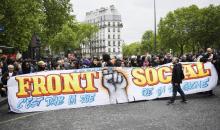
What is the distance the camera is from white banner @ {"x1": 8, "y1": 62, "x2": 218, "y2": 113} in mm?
14531

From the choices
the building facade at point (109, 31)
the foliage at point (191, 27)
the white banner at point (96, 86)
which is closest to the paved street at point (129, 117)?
the white banner at point (96, 86)

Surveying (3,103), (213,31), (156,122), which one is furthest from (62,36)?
(156,122)

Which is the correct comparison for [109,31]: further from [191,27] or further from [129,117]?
[129,117]

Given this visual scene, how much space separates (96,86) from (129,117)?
380 centimetres

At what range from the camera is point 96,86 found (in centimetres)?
1541

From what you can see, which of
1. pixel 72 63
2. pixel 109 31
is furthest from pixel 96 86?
pixel 109 31

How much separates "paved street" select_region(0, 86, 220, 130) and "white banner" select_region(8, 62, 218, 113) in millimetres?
672

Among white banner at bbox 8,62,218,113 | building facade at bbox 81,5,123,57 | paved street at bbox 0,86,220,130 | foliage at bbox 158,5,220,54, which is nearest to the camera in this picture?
paved street at bbox 0,86,220,130

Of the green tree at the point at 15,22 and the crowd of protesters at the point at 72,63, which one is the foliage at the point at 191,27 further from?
the crowd of protesters at the point at 72,63

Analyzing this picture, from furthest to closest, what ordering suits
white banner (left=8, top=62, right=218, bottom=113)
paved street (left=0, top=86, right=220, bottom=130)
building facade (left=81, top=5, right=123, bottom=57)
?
building facade (left=81, top=5, right=123, bottom=57) < white banner (left=8, top=62, right=218, bottom=113) < paved street (left=0, top=86, right=220, bottom=130)

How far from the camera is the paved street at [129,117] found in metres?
10.4

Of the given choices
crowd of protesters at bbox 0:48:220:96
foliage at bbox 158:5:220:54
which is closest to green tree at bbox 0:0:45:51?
crowd of protesters at bbox 0:48:220:96

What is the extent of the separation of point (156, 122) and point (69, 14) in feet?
170

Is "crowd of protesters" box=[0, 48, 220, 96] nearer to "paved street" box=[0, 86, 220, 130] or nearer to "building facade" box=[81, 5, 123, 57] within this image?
"paved street" box=[0, 86, 220, 130]
